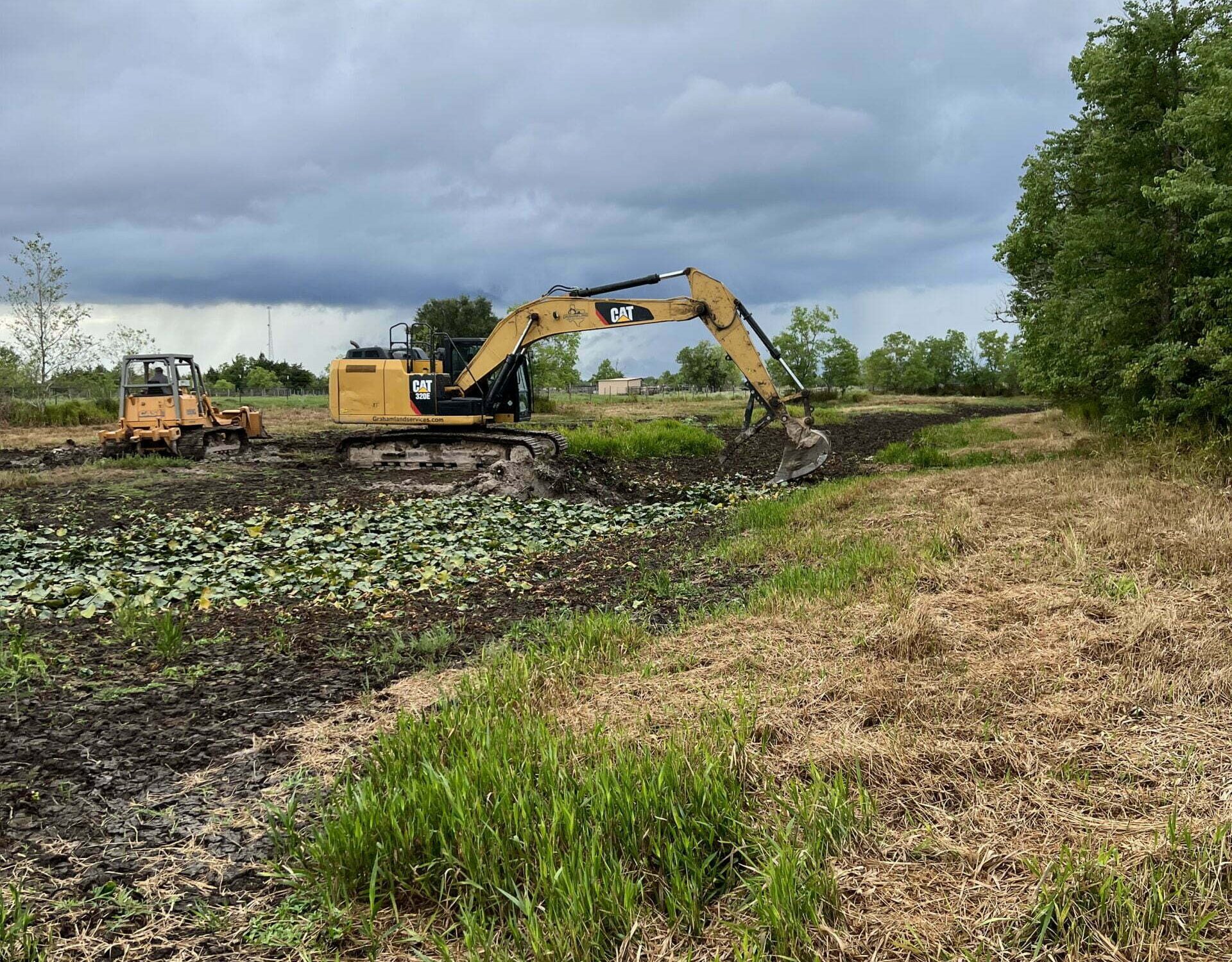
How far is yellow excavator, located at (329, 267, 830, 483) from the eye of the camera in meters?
14.6

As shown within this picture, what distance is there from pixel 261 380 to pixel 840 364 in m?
62.2

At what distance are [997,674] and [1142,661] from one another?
0.87 metres

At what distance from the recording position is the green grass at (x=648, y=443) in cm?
1995

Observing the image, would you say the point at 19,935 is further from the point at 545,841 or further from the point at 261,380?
the point at 261,380

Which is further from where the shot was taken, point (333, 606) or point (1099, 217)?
point (1099, 217)

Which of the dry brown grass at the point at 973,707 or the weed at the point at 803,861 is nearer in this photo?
the weed at the point at 803,861

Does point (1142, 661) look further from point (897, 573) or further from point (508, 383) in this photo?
point (508, 383)

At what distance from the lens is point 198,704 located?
514 centimetres

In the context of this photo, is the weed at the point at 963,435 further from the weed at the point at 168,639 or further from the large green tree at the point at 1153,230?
the weed at the point at 168,639

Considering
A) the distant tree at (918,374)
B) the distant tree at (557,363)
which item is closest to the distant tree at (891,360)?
the distant tree at (918,374)

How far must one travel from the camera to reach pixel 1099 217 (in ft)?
47.6

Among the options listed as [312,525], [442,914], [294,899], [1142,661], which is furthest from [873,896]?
[312,525]

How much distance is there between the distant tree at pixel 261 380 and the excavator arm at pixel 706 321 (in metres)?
77.7

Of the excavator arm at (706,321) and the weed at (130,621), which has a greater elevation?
the excavator arm at (706,321)
